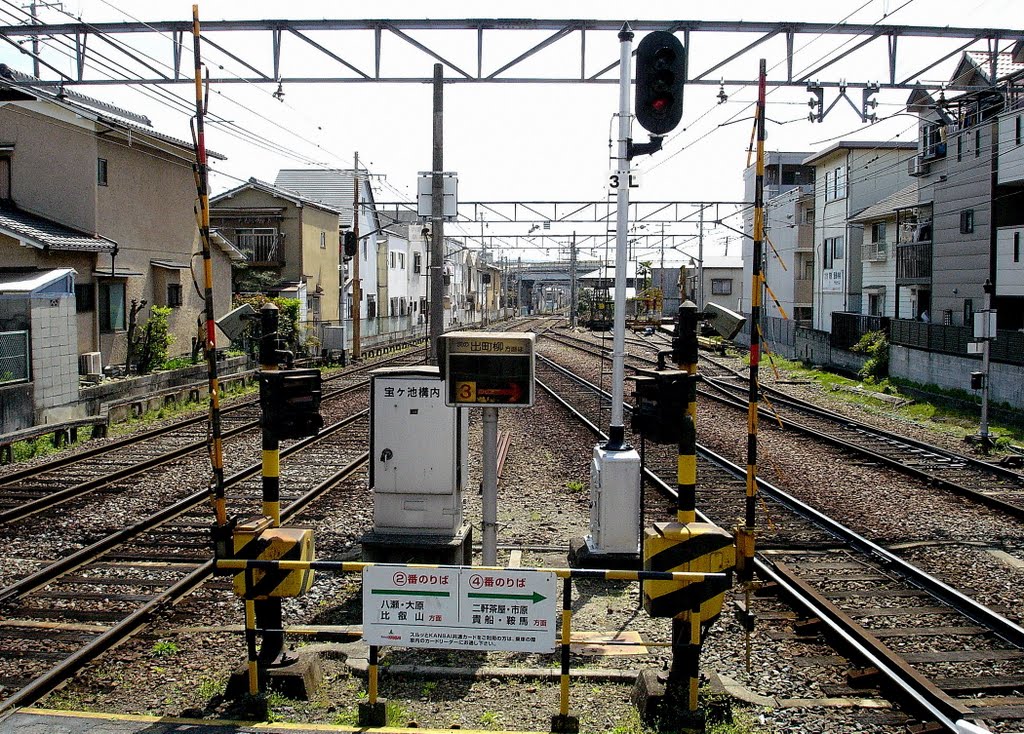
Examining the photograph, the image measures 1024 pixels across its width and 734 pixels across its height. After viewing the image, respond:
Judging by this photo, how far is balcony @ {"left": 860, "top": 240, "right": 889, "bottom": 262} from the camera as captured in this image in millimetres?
34125

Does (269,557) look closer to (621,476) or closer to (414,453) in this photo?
(414,453)

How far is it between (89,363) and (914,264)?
1000 inches

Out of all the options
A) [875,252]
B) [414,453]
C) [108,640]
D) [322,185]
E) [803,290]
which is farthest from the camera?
[322,185]

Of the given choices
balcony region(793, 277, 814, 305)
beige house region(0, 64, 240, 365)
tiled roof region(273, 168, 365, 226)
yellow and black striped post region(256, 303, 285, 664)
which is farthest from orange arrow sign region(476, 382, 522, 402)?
tiled roof region(273, 168, 365, 226)

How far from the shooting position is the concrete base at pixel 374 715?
4.74m

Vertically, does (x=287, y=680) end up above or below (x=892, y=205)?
below

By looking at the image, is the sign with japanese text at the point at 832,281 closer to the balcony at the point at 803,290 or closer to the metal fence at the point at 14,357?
the balcony at the point at 803,290

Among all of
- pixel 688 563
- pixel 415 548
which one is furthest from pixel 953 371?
pixel 688 563

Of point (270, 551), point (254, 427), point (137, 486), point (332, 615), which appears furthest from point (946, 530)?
point (254, 427)

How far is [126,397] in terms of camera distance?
64.1 feet

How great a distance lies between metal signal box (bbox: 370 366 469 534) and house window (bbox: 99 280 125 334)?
16751mm

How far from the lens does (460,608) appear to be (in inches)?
187

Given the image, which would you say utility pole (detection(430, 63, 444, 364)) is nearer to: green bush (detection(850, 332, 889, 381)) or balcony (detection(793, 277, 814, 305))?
green bush (detection(850, 332, 889, 381))

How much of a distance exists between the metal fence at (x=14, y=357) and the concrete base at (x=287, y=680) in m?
12.4
